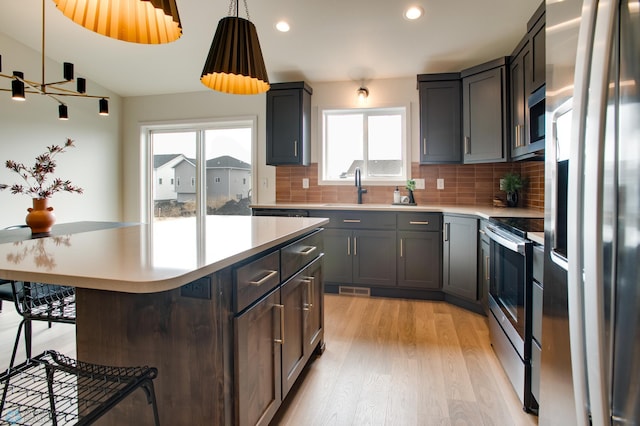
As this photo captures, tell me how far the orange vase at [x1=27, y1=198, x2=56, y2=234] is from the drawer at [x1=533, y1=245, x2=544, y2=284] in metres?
3.18

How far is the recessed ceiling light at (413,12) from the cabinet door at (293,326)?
96.4 inches

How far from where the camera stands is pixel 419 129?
386 cm

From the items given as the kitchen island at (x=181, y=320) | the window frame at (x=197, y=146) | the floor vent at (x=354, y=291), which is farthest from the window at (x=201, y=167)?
the kitchen island at (x=181, y=320)

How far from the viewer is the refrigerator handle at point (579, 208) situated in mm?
661

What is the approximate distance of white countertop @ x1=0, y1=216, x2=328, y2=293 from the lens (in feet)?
2.78

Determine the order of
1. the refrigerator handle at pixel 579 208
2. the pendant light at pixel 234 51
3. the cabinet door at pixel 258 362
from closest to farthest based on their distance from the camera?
the refrigerator handle at pixel 579 208, the cabinet door at pixel 258 362, the pendant light at pixel 234 51

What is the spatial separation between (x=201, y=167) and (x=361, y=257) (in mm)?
2702

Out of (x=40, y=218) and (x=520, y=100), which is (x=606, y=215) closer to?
(x=520, y=100)

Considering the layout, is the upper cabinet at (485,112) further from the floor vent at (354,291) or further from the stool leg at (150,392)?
the stool leg at (150,392)

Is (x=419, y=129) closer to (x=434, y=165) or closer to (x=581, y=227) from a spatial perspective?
(x=434, y=165)

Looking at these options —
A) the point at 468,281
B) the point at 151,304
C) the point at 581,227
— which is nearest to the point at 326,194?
the point at 468,281

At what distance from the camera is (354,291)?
3.67 m

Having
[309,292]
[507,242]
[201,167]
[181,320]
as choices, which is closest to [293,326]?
[309,292]

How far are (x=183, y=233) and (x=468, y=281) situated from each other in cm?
246
